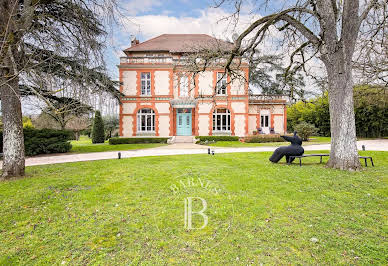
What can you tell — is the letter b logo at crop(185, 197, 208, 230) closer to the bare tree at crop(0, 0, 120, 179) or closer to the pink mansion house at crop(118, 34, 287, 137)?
the bare tree at crop(0, 0, 120, 179)

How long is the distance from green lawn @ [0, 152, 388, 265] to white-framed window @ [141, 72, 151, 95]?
1563 cm

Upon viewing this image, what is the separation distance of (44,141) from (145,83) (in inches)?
431

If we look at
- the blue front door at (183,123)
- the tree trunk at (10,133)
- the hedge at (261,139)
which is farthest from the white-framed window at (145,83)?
the tree trunk at (10,133)

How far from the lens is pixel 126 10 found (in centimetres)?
550

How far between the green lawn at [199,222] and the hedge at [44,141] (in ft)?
22.8

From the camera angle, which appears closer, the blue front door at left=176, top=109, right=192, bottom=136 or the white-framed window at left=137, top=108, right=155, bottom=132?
the white-framed window at left=137, top=108, right=155, bottom=132

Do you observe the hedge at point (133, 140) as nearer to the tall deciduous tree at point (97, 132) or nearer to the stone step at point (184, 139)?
the stone step at point (184, 139)

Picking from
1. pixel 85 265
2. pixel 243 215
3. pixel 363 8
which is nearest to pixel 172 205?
pixel 243 215

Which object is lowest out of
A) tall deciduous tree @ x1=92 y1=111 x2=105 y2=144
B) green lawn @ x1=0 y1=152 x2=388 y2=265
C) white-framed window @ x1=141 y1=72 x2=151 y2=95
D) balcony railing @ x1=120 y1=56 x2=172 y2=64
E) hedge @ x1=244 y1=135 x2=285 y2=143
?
green lawn @ x1=0 y1=152 x2=388 y2=265

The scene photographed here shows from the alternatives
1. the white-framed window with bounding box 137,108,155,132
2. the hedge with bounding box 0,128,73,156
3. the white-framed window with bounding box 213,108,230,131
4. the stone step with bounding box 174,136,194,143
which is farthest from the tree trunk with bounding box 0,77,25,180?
the white-framed window with bounding box 213,108,230,131

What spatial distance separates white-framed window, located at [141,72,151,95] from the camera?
19562mm

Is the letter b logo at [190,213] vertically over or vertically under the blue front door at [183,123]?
under

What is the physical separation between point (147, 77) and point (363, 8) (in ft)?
56.0

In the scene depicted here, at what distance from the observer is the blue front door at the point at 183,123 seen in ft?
66.2
